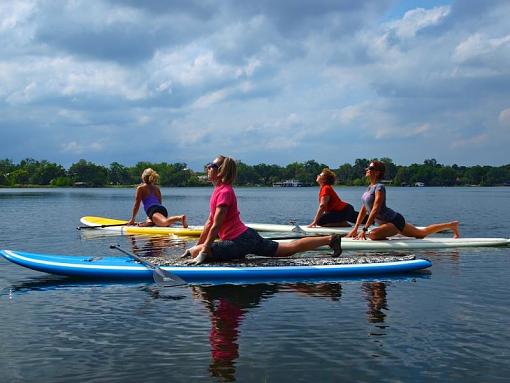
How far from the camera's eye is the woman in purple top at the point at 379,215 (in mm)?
14406

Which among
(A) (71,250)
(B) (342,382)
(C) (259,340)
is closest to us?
(B) (342,382)

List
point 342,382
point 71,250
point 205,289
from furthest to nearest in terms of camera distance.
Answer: point 71,250 < point 205,289 < point 342,382

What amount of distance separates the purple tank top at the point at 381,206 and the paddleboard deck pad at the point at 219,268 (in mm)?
2650

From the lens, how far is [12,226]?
28078 millimetres

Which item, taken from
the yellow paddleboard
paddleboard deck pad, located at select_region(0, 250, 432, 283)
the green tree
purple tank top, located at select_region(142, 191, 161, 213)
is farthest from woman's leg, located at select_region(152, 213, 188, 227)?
the green tree

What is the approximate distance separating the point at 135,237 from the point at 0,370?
14832mm

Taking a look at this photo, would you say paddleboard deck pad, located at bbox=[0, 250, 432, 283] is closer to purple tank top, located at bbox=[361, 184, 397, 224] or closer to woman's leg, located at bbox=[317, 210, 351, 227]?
purple tank top, located at bbox=[361, 184, 397, 224]

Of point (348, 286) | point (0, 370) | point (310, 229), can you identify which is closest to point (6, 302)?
point (0, 370)

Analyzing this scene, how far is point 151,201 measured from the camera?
69.3ft

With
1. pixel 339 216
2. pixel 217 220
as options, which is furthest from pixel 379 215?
pixel 217 220

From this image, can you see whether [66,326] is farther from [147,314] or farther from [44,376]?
[44,376]

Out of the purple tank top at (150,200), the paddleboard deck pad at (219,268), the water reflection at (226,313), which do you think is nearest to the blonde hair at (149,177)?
the purple tank top at (150,200)

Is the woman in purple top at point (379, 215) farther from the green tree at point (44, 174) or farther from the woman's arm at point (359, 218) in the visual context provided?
the green tree at point (44, 174)

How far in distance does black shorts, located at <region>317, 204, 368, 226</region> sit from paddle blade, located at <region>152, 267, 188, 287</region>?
30.9 feet
